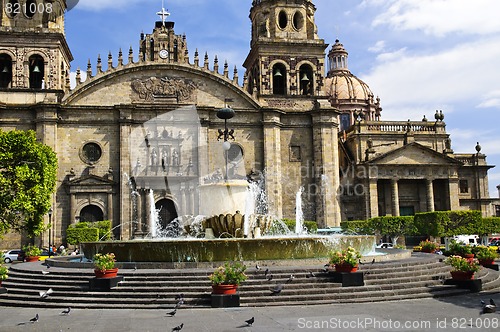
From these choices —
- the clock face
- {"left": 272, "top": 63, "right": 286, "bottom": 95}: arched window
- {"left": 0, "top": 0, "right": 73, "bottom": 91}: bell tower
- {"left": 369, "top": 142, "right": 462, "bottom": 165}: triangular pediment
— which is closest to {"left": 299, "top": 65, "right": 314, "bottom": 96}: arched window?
{"left": 272, "top": 63, "right": 286, "bottom": 95}: arched window

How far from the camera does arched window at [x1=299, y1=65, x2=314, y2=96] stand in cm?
4681

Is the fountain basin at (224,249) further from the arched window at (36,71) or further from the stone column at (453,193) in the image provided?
the stone column at (453,193)

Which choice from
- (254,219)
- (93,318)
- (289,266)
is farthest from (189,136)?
(93,318)

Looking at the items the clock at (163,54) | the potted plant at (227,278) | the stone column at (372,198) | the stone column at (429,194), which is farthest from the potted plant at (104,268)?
the stone column at (429,194)

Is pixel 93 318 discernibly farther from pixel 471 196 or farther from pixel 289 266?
pixel 471 196

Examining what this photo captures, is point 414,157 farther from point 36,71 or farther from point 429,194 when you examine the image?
point 36,71

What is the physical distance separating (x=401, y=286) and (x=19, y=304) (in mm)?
11297

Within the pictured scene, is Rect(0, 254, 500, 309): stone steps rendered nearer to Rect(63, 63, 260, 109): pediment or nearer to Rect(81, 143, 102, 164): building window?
Rect(81, 143, 102, 164): building window

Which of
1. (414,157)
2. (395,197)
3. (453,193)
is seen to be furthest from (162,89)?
(453,193)

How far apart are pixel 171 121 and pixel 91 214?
976 centimetres

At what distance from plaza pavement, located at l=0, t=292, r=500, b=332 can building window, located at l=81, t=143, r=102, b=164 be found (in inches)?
1117

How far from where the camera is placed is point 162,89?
143 feet

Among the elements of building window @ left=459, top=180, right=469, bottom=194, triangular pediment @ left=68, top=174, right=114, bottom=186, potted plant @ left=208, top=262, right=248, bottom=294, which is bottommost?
potted plant @ left=208, top=262, right=248, bottom=294

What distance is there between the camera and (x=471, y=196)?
55.2 m
